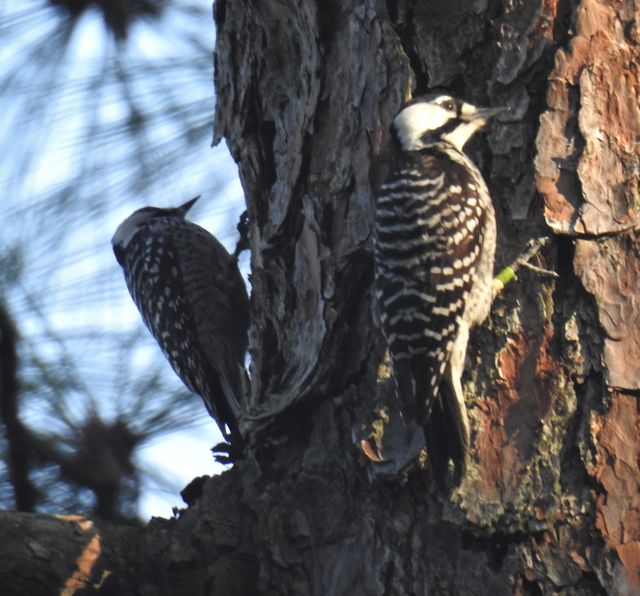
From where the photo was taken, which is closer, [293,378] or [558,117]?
[558,117]

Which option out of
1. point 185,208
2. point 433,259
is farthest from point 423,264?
point 185,208

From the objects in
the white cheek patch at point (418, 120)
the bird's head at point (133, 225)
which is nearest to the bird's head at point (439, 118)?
the white cheek patch at point (418, 120)

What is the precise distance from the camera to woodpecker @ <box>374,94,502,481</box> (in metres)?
2.50

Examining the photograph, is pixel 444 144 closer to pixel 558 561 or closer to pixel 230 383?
pixel 558 561

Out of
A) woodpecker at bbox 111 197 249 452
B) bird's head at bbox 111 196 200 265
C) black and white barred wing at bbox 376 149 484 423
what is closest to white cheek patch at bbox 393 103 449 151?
black and white barred wing at bbox 376 149 484 423

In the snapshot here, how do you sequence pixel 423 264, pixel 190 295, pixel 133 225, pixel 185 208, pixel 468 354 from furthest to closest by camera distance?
pixel 133 225 → pixel 185 208 → pixel 190 295 → pixel 423 264 → pixel 468 354

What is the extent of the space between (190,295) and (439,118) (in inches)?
79.3

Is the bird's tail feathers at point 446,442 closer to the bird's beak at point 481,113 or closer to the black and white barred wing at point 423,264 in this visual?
the black and white barred wing at point 423,264

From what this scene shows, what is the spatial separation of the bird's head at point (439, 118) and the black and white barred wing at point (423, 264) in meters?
0.09

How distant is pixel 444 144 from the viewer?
304cm

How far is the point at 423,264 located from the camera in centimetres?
278

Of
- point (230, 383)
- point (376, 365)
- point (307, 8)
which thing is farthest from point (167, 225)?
point (376, 365)

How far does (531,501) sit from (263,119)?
149 centimetres

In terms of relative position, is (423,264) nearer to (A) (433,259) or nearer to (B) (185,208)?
(A) (433,259)
